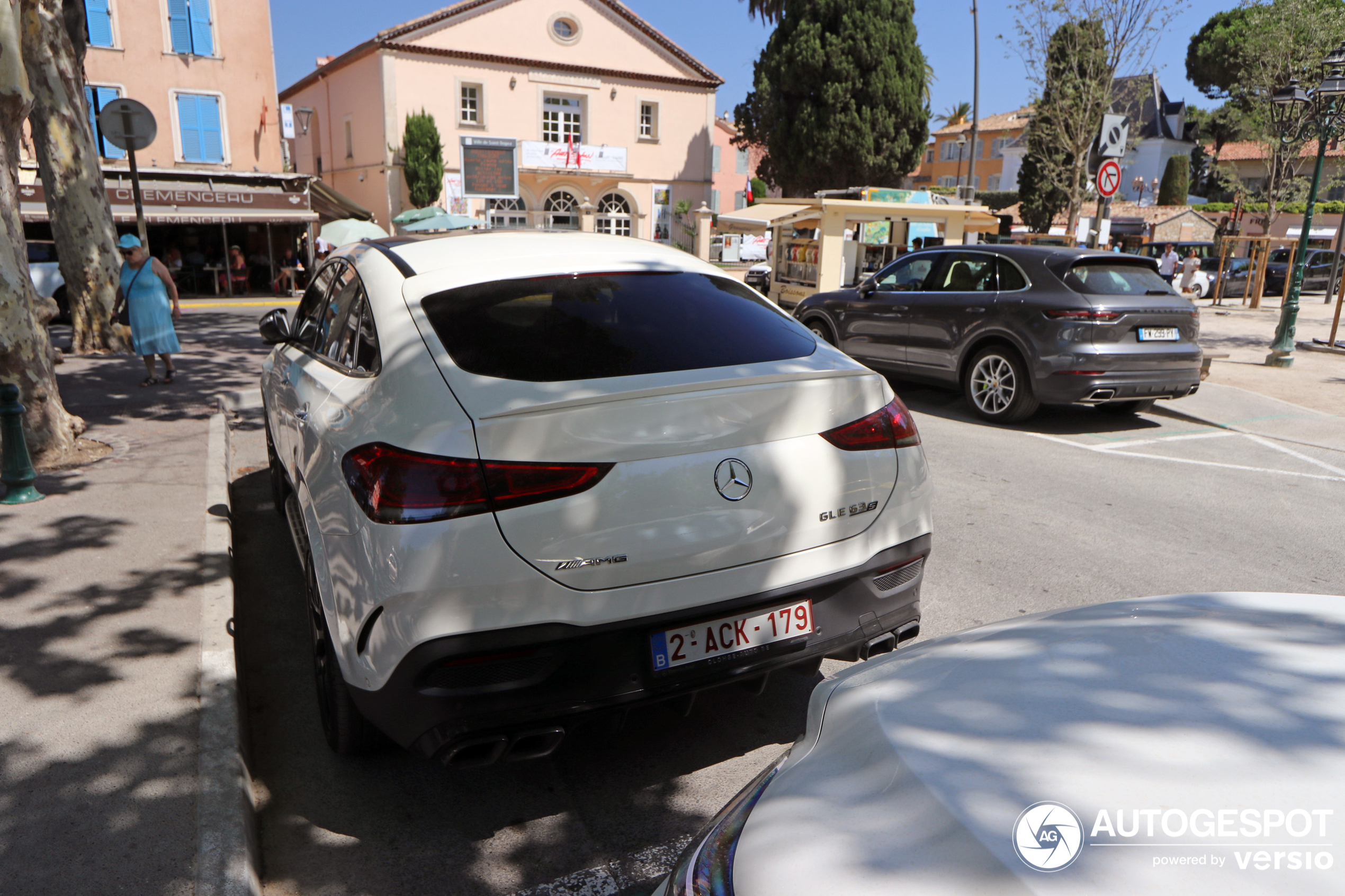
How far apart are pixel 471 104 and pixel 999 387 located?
1310 inches

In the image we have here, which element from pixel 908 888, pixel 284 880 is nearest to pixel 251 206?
pixel 284 880

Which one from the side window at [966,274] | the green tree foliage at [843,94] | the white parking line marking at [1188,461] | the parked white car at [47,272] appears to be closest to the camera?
the white parking line marking at [1188,461]

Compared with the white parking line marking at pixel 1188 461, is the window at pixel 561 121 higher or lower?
higher

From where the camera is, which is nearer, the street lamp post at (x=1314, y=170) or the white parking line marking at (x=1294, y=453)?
the white parking line marking at (x=1294, y=453)

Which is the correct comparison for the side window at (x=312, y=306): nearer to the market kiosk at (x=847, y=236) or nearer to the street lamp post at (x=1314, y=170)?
the street lamp post at (x=1314, y=170)

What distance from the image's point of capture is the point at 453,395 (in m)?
2.62

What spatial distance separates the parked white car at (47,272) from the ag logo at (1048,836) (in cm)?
1869

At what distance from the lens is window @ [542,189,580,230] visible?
1556 inches

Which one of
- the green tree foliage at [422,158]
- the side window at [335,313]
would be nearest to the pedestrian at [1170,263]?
the green tree foliage at [422,158]

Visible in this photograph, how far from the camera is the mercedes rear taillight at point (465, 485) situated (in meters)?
2.45

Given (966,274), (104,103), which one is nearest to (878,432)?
(966,274)

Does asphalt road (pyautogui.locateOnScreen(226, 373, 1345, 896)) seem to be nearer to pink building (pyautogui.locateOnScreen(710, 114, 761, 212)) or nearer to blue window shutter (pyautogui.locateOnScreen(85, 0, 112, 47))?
blue window shutter (pyautogui.locateOnScreen(85, 0, 112, 47))

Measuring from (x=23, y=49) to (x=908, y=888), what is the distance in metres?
13.6

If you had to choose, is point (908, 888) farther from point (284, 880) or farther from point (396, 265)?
point (396, 265)
